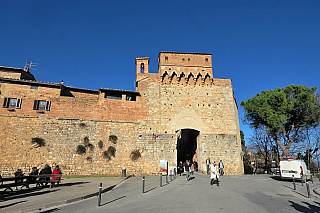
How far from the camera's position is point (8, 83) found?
2020 cm

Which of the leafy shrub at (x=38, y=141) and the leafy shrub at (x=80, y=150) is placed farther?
the leafy shrub at (x=80, y=150)

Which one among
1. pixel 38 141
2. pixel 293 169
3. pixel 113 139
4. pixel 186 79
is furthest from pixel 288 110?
pixel 38 141

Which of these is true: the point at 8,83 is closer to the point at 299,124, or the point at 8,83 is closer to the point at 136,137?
the point at 136,137

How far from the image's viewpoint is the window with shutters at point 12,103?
1967cm

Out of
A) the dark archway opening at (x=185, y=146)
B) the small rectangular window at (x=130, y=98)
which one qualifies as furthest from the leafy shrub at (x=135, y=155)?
the dark archway opening at (x=185, y=146)

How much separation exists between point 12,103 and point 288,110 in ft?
102

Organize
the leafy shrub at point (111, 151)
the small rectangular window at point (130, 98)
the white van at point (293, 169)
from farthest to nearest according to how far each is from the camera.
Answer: the small rectangular window at point (130, 98)
the leafy shrub at point (111, 151)
the white van at point (293, 169)

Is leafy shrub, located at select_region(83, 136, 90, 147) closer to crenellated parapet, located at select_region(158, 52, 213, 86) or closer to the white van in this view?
crenellated parapet, located at select_region(158, 52, 213, 86)

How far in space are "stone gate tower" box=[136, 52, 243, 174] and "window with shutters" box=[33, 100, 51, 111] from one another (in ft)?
32.0

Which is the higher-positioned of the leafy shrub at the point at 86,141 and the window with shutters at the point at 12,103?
the window with shutters at the point at 12,103

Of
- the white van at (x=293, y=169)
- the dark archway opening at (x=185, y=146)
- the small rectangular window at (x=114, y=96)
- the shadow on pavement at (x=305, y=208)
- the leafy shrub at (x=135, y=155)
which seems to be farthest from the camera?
the dark archway opening at (x=185, y=146)

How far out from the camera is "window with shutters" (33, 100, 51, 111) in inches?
804

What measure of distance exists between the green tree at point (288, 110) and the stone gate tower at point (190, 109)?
4.77 meters

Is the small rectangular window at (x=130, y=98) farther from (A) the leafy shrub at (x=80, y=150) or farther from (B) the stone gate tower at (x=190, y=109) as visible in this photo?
Result: (A) the leafy shrub at (x=80, y=150)
